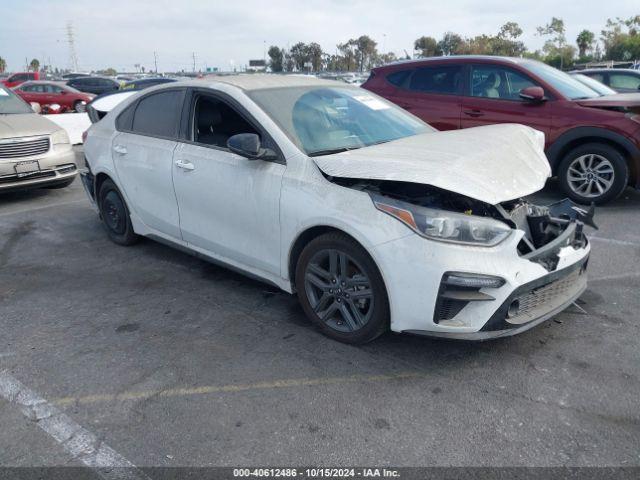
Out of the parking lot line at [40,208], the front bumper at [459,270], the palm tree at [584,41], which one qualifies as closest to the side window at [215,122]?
the front bumper at [459,270]

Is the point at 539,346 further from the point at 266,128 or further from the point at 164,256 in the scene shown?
the point at 164,256

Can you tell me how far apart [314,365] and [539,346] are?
4.64 ft

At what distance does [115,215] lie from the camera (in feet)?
17.9

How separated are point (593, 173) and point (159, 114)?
5.15 metres

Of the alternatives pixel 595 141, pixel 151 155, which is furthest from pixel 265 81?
pixel 595 141

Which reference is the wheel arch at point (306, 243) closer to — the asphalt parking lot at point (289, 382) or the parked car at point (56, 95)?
the asphalt parking lot at point (289, 382)

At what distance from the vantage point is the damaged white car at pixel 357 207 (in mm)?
2957

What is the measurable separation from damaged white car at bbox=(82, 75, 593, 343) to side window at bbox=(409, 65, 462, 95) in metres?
3.25

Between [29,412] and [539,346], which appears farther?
[539,346]

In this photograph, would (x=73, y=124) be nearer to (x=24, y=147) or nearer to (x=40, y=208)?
(x=24, y=147)

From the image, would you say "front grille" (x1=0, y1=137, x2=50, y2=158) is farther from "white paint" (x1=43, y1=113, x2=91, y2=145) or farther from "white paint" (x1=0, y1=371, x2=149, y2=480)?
"white paint" (x1=43, y1=113, x2=91, y2=145)

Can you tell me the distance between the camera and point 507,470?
2348 millimetres

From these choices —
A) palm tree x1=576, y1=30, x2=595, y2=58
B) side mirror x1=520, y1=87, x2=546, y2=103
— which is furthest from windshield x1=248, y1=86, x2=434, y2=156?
palm tree x1=576, y1=30, x2=595, y2=58

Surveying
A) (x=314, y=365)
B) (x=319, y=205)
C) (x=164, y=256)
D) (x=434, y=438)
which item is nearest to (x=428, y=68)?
(x=164, y=256)
